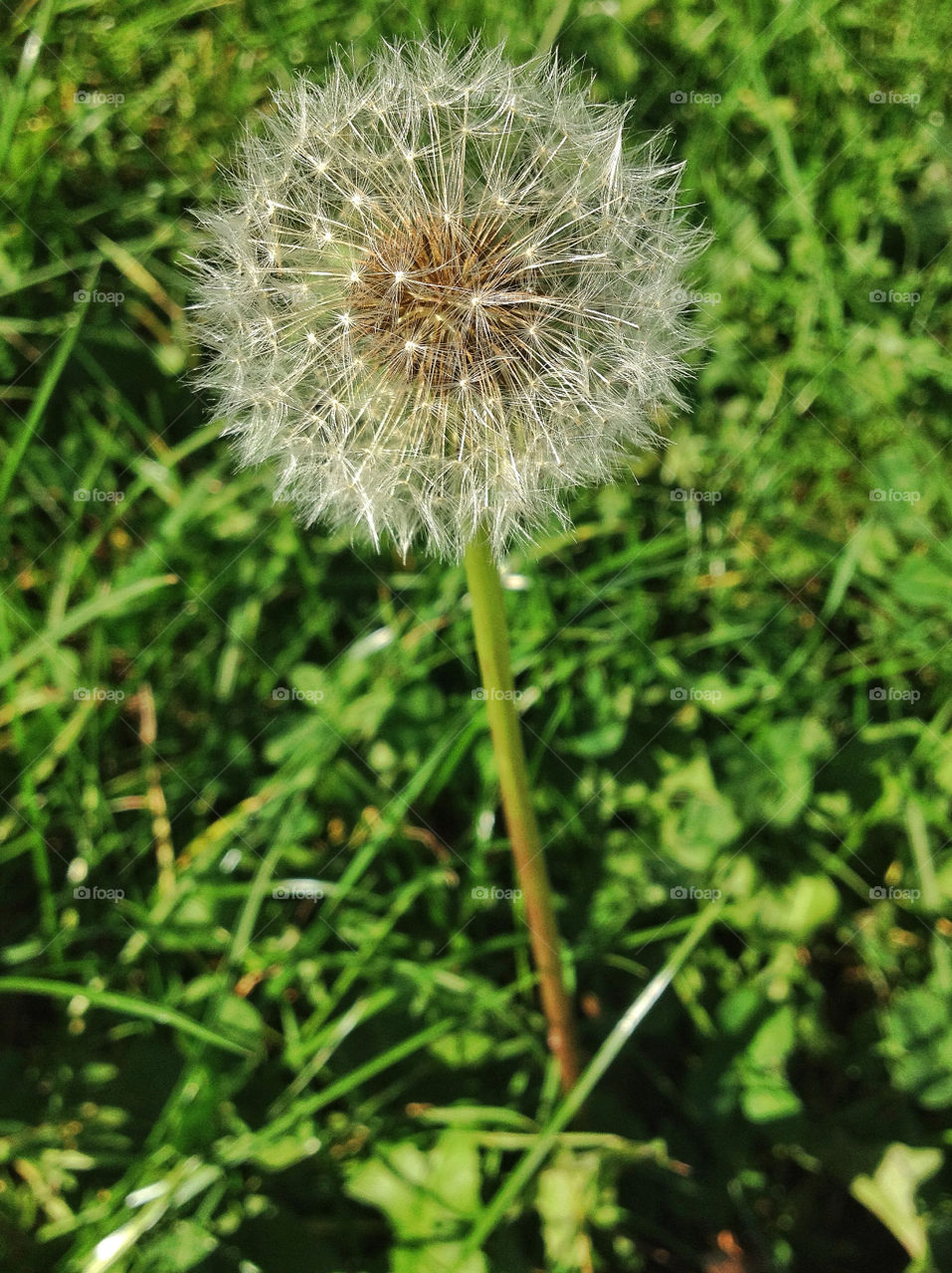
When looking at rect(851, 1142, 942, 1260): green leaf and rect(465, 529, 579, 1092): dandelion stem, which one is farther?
rect(851, 1142, 942, 1260): green leaf

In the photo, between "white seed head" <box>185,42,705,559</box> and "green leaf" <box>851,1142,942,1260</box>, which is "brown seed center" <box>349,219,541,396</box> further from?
"green leaf" <box>851,1142,942,1260</box>

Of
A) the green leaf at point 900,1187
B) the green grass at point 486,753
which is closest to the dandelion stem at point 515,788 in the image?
the green grass at point 486,753

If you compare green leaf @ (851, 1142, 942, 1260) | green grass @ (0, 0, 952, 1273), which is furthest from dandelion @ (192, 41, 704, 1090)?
green leaf @ (851, 1142, 942, 1260)

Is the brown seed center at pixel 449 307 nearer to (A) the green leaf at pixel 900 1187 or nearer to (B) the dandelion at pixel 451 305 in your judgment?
(B) the dandelion at pixel 451 305

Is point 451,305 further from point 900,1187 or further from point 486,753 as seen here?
point 900,1187

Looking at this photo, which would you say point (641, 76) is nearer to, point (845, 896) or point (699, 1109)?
point (845, 896)

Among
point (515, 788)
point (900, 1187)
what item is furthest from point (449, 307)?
point (900, 1187)

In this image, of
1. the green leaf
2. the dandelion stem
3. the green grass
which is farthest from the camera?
the green grass
